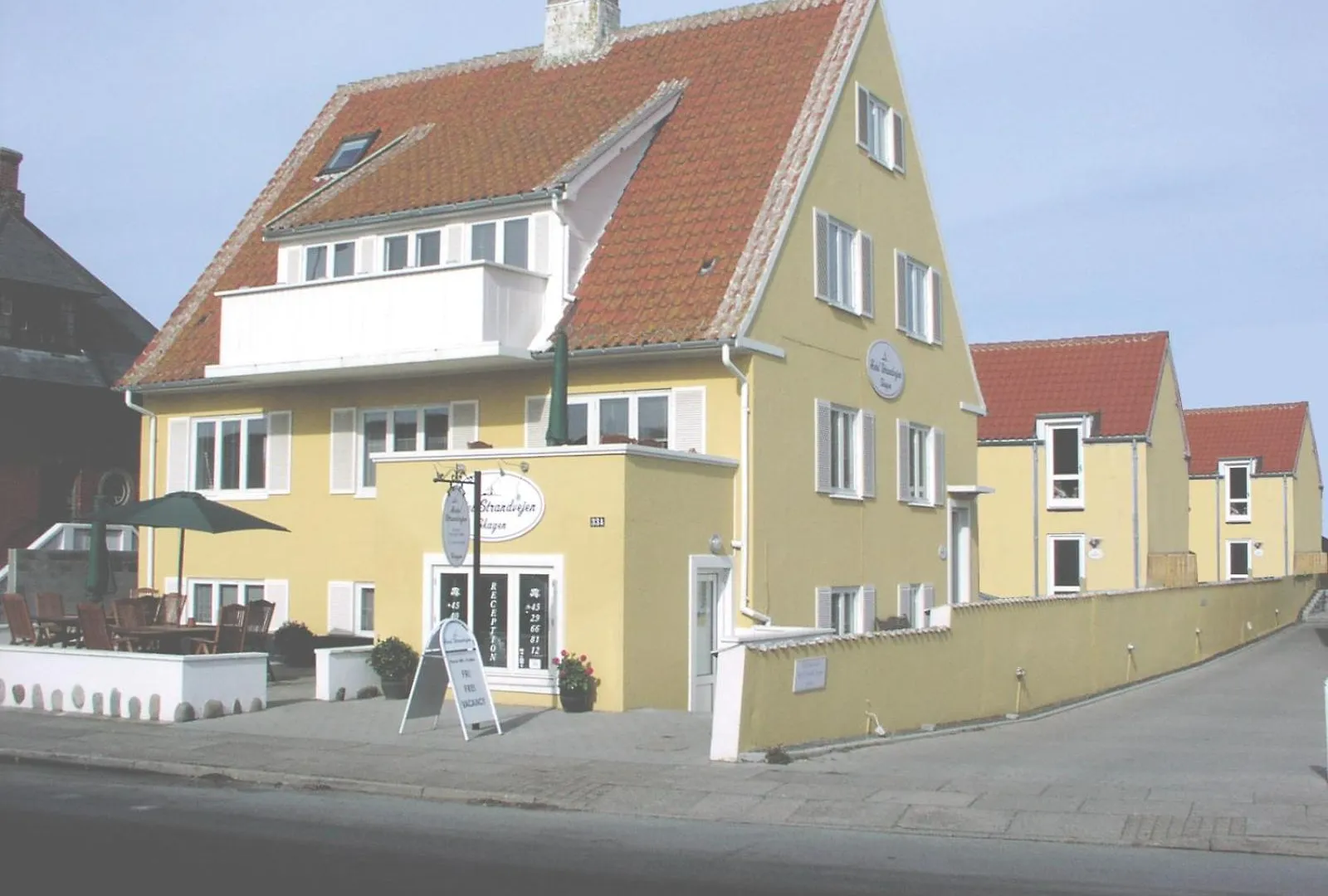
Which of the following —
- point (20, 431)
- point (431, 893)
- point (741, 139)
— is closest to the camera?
point (431, 893)

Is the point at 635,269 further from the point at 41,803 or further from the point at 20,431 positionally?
the point at 20,431

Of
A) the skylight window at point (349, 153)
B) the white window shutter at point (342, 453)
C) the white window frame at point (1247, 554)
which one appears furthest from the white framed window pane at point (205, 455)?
the white window frame at point (1247, 554)

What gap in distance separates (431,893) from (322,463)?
18.1 m

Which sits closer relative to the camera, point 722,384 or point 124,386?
point 722,384

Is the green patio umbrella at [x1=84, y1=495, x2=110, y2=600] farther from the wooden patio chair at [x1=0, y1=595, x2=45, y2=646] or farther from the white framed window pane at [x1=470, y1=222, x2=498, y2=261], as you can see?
the white framed window pane at [x1=470, y1=222, x2=498, y2=261]

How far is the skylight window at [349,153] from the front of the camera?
98.1 ft

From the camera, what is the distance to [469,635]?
1717cm

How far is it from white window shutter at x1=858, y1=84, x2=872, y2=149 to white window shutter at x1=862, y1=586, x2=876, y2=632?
25.0 feet

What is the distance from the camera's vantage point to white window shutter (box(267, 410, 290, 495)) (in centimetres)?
2691

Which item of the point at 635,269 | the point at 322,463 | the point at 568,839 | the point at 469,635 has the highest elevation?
the point at 635,269

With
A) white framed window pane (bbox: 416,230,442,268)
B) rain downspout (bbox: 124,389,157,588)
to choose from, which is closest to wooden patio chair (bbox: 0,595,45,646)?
rain downspout (bbox: 124,389,157,588)

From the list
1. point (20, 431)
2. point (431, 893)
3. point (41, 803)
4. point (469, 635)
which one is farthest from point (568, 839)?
point (20, 431)

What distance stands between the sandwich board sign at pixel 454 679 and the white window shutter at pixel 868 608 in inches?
374

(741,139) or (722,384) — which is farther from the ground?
(741,139)
